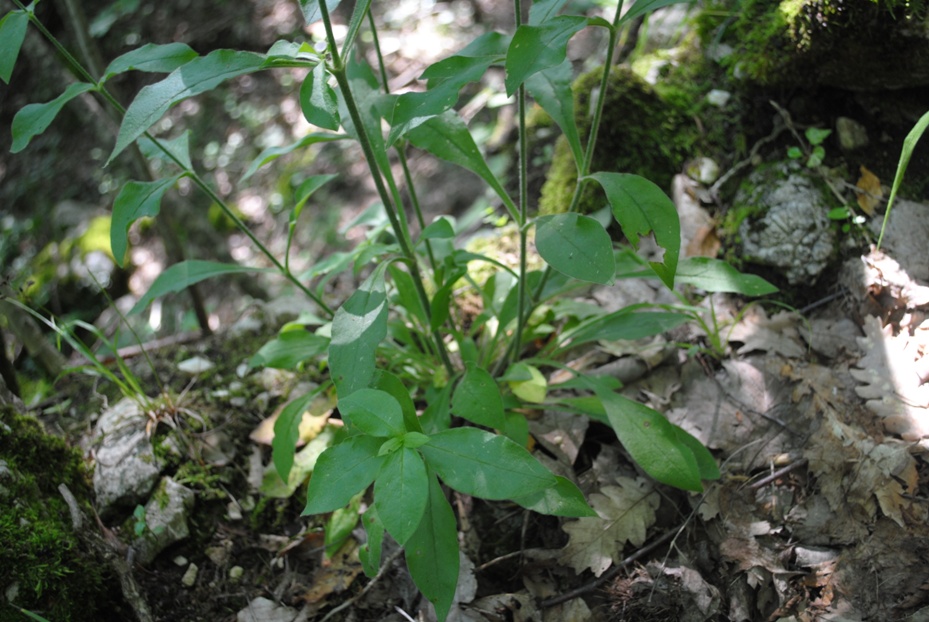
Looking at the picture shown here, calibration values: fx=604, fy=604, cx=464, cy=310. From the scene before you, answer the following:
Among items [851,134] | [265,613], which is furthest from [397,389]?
[851,134]

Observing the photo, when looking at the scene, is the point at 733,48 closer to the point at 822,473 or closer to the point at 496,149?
the point at 496,149

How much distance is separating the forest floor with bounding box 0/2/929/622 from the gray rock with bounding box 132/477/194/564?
37 mm

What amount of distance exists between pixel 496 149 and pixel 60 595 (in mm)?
2896

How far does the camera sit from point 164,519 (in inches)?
74.4

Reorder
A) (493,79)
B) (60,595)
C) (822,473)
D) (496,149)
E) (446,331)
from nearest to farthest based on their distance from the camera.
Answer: (60,595), (822,473), (446,331), (496,149), (493,79)

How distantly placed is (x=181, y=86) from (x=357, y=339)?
27.0 inches

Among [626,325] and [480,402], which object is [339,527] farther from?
[626,325]

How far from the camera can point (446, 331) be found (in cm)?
244

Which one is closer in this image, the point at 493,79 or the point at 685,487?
the point at 685,487

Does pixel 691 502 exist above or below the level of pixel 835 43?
below

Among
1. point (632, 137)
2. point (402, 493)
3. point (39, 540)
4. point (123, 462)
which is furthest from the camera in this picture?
point (632, 137)

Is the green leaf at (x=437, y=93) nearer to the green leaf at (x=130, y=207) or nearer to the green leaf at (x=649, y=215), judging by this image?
the green leaf at (x=649, y=215)

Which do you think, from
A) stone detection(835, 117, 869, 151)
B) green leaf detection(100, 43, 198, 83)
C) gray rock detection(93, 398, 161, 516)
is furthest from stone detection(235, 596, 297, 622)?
stone detection(835, 117, 869, 151)

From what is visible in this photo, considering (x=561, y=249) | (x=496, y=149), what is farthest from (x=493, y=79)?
(x=561, y=249)
